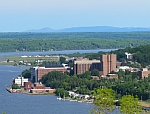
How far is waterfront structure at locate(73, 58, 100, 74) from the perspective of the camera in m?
40.9

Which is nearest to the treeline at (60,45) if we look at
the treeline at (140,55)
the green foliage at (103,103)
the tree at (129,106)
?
the treeline at (140,55)

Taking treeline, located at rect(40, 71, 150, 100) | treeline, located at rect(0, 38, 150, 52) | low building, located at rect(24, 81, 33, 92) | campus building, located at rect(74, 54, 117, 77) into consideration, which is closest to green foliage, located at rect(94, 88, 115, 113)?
treeline, located at rect(40, 71, 150, 100)

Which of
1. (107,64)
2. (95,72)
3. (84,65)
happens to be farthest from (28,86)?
(107,64)

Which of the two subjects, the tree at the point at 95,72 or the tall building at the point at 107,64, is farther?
the tall building at the point at 107,64

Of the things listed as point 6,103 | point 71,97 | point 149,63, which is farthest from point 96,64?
point 6,103

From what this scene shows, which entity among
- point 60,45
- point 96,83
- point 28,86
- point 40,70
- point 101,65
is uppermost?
point 101,65

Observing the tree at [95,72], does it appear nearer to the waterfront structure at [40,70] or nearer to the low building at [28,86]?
the waterfront structure at [40,70]

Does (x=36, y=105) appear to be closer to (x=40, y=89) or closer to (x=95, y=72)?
(x=40, y=89)

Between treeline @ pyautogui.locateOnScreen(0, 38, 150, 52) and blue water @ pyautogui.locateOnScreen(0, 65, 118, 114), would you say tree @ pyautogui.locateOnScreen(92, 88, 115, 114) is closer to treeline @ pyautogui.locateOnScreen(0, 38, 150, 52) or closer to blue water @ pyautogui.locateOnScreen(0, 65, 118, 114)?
blue water @ pyautogui.locateOnScreen(0, 65, 118, 114)

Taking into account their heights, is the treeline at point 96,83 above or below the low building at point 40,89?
above

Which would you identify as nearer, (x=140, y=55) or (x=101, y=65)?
(x=101, y=65)

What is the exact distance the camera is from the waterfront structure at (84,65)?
40862 mm

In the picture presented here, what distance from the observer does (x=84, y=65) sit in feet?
136

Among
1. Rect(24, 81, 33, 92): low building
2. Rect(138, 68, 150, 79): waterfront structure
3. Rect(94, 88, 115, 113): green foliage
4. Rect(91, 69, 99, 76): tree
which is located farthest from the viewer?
Rect(91, 69, 99, 76): tree
